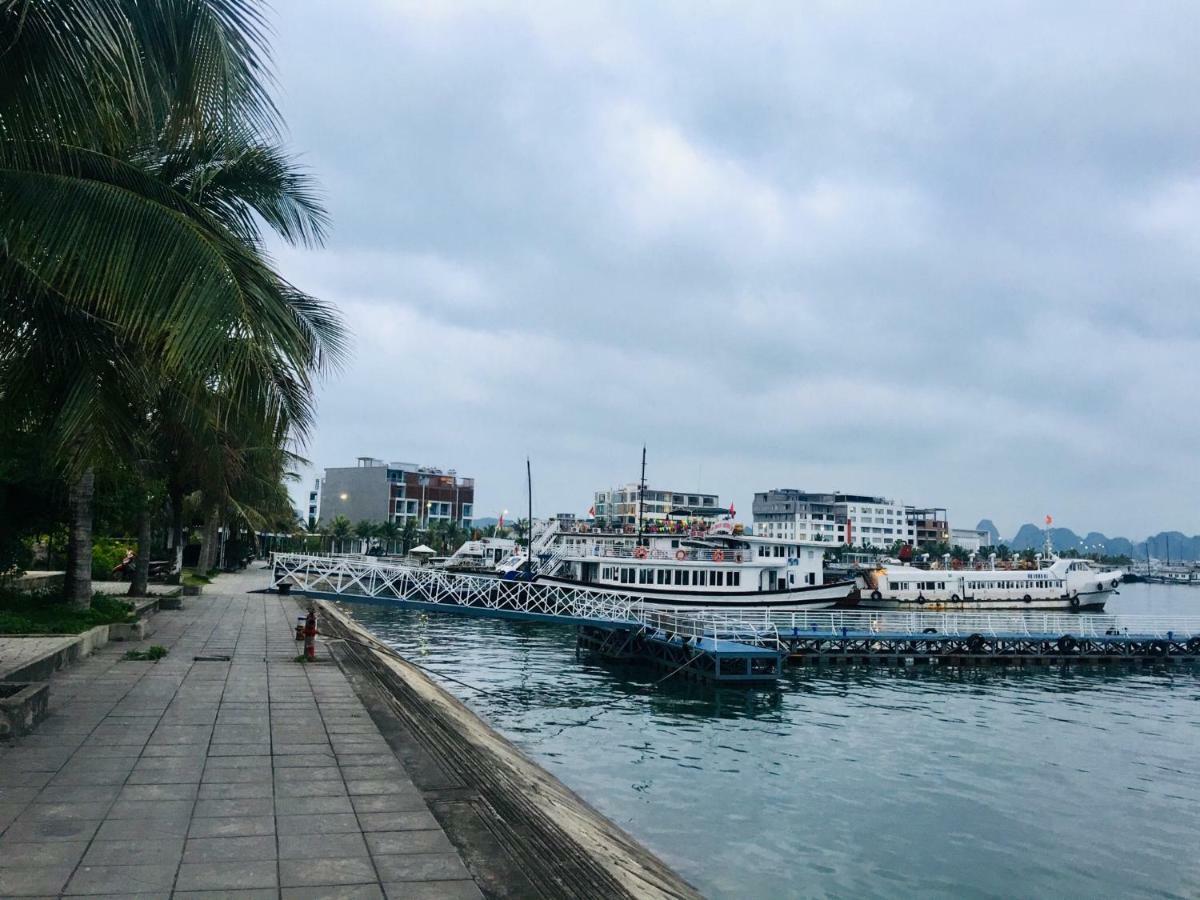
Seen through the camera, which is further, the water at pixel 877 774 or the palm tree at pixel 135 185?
the water at pixel 877 774

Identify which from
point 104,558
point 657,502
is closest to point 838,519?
point 657,502

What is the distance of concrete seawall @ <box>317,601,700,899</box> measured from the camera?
7129mm

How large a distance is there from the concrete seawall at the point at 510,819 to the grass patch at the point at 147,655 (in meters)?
5.21

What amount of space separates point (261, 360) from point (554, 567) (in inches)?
1723

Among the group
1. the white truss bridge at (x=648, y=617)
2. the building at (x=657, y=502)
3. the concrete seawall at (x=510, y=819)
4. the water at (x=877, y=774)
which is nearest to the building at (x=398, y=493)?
the building at (x=657, y=502)

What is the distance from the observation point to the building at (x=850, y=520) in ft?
592

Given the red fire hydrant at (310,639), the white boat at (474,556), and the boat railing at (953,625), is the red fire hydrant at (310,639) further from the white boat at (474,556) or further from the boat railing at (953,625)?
the white boat at (474,556)

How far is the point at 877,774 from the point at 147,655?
15154 mm

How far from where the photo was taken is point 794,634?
3481cm

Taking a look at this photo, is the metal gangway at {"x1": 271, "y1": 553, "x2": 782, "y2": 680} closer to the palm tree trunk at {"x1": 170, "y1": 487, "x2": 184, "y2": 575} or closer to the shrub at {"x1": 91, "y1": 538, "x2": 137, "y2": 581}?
the palm tree trunk at {"x1": 170, "y1": 487, "x2": 184, "y2": 575}

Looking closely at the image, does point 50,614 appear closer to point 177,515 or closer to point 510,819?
point 510,819

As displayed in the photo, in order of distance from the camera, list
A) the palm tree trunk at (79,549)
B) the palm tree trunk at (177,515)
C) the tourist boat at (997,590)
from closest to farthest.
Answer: the palm tree trunk at (79,549)
the palm tree trunk at (177,515)
the tourist boat at (997,590)

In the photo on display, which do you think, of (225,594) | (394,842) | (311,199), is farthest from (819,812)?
(225,594)

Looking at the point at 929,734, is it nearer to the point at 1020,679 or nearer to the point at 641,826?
the point at 641,826
